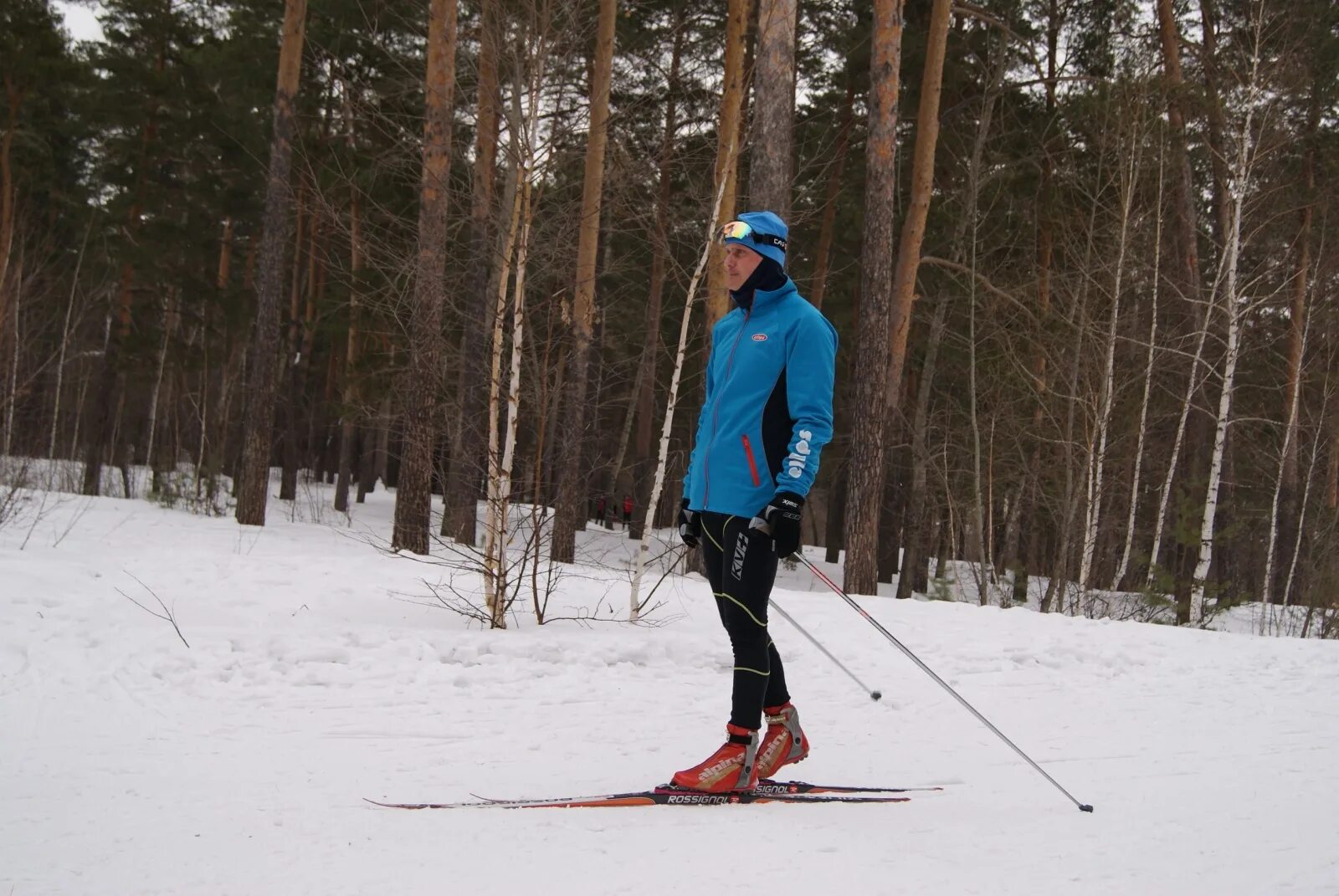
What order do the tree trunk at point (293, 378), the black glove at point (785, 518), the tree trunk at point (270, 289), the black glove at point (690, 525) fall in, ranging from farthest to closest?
the tree trunk at point (293, 378), the tree trunk at point (270, 289), the black glove at point (690, 525), the black glove at point (785, 518)

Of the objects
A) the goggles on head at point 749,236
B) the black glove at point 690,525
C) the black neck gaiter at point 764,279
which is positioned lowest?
the black glove at point 690,525

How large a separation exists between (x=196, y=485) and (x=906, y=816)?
14.9 metres

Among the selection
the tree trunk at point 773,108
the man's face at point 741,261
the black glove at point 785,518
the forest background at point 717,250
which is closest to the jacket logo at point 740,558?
the black glove at point 785,518

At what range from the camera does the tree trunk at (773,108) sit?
939cm

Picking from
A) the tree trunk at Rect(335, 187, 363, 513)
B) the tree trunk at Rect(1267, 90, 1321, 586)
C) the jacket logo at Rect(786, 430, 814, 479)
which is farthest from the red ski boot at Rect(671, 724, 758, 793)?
the tree trunk at Rect(1267, 90, 1321, 586)

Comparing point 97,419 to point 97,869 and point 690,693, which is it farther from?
point 97,869

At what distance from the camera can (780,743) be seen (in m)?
3.75

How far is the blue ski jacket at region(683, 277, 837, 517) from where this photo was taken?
3.47 metres

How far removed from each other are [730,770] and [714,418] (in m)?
1.33

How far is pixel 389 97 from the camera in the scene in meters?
17.2

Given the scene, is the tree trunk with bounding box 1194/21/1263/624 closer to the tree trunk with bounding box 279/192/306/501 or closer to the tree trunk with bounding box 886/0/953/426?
the tree trunk with bounding box 886/0/953/426

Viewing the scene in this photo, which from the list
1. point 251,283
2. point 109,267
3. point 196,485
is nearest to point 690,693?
point 196,485

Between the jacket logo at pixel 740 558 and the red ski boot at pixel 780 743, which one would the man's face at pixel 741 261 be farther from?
the red ski boot at pixel 780 743

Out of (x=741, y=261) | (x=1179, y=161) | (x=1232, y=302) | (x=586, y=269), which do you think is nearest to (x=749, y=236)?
(x=741, y=261)
